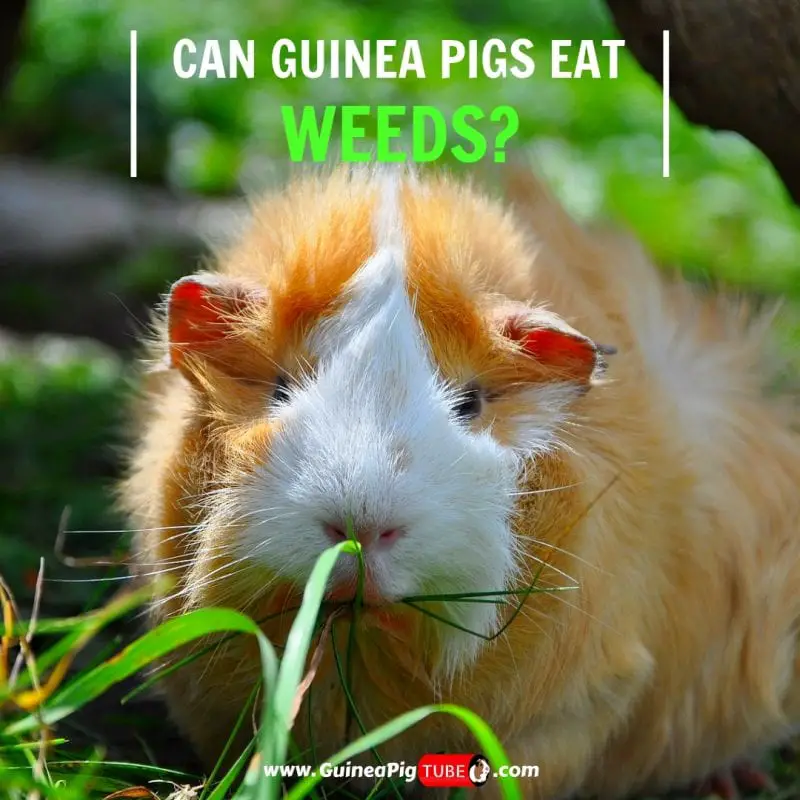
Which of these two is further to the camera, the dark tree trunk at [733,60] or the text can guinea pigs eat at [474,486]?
the dark tree trunk at [733,60]

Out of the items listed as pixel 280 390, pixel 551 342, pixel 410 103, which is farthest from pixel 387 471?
pixel 410 103

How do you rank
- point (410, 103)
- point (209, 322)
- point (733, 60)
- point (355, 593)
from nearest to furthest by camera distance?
point (355, 593), point (209, 322), point (733, 60), point (410, 103)

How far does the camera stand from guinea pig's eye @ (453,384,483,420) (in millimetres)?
2014

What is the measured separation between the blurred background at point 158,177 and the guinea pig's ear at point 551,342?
1.17 meters

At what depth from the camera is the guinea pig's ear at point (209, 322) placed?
2.15 m

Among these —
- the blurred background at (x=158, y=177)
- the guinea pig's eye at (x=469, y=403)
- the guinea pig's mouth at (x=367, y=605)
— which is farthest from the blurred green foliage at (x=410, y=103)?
the guinea pig's mouth at (x=367, y=605)

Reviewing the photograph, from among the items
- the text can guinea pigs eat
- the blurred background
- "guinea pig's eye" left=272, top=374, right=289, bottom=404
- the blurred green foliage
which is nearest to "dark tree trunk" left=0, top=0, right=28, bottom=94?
the blurred background

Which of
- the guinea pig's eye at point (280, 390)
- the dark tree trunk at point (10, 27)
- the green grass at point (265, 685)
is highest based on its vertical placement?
the dark tree trunk at point (10, 27)

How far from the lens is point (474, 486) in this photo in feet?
6.27

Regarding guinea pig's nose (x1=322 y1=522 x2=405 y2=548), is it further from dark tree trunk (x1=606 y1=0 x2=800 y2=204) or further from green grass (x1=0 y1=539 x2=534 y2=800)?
dark tree trunk (x1=606 y1=0 x2=800 y2=204)

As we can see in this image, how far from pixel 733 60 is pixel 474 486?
1211 millimetres

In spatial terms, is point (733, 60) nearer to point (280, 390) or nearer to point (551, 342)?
point (551, 342)

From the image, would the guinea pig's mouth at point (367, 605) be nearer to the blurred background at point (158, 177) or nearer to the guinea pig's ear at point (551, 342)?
the guinea pig's ear at point (551, 342)

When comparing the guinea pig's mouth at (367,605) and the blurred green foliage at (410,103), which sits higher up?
the blurred green foliage at (410,103)
